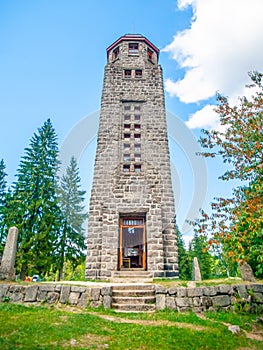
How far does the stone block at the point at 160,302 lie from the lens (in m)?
6.22

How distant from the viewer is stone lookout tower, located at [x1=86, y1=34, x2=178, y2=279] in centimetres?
1008

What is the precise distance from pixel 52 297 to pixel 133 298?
2.24 metres

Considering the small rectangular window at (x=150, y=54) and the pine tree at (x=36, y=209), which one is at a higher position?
the small rectangular window at (x=150, y=54)

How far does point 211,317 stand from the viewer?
570 cm

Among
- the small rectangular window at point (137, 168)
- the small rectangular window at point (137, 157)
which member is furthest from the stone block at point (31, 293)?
the small rectangular window at point (137, 157)

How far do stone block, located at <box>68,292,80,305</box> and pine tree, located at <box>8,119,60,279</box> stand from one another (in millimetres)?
8622

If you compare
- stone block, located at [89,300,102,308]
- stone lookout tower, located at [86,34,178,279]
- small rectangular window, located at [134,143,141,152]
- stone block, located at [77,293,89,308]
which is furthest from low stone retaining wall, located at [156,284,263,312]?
small rectangular window, located at [134,143,141,152]

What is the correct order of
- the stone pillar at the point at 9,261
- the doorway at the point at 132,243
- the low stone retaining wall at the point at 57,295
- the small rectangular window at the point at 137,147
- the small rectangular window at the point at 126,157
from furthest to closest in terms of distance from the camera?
the small rectangular window at the point at 137,147 → the small rectangular window at the point at 126,157 → the doorway at the point at 132,243 → the stone pillar at the point at 9,261 → the low stone retaining wall at the point at 57,295

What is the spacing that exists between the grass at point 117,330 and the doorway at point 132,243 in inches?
181

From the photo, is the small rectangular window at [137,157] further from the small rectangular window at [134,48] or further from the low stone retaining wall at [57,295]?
the small rectangular window at [134,48]

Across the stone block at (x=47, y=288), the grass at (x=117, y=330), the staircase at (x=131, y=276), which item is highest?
the staircase at (x=131, y=276)

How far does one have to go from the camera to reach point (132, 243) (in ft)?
46.3

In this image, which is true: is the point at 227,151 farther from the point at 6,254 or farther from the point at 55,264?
the point at 55,264

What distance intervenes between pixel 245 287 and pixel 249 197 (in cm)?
270
